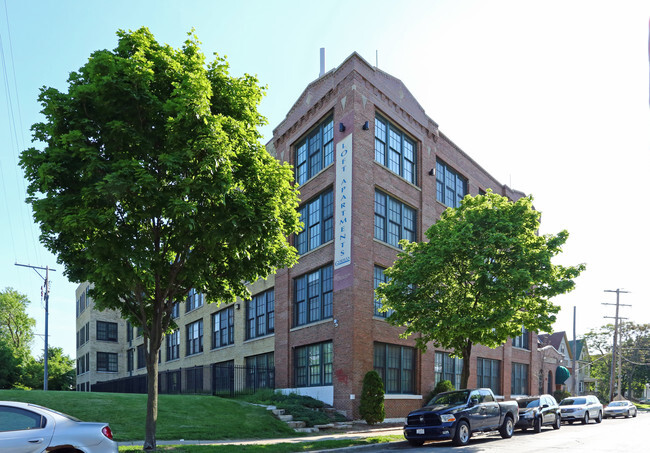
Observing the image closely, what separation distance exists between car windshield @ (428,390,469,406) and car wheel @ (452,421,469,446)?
81 cm

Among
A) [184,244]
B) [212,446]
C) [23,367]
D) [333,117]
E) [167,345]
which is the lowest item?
[23,367]

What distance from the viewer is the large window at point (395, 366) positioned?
25.5 m

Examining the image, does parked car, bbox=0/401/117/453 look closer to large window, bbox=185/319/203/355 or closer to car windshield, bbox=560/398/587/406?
car windshield, bbox=560/398/587/406

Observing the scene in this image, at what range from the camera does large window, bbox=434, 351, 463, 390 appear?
97.6 feet

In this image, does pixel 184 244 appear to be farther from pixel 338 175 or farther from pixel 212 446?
pixel 338 175

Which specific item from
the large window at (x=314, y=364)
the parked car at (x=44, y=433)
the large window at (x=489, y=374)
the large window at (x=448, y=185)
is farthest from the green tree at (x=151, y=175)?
the large window at (x=489, y=374)

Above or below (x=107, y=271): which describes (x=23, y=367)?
below

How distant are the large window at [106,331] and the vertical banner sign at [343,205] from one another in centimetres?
4300

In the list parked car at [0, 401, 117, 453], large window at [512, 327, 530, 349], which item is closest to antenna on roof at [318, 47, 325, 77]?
large window at [512, 327, 530, 349]

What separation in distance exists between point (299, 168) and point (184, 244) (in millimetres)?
17420

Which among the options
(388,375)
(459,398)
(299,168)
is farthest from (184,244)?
(299,168)

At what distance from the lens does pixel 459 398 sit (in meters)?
18.4

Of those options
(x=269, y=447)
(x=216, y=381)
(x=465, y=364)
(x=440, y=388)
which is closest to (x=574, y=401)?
(x=440, y=388)

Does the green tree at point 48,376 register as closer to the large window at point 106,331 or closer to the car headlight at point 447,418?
the large window at point 106,331
